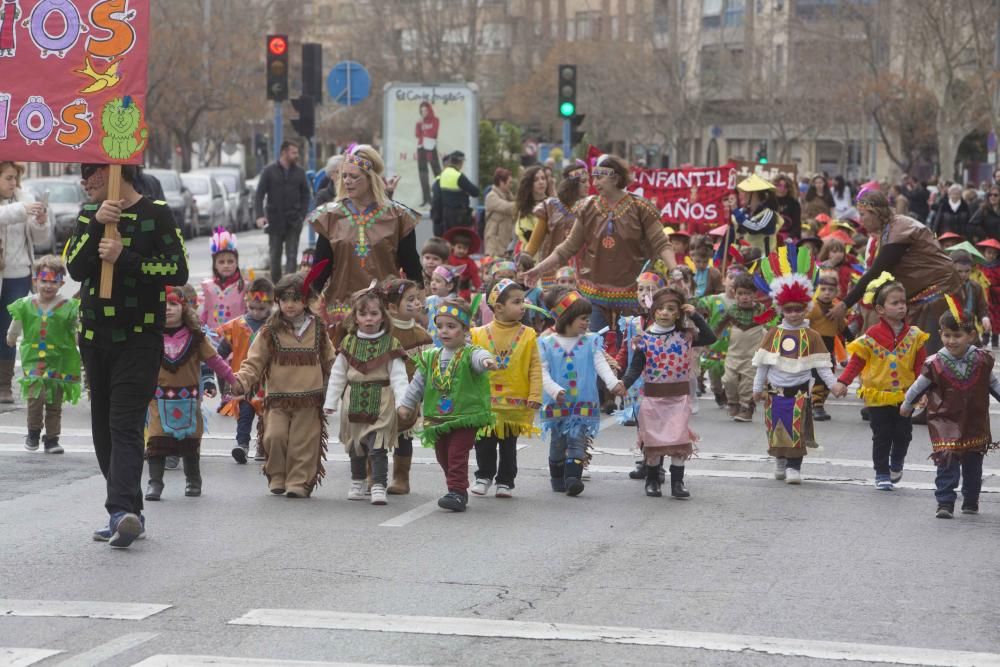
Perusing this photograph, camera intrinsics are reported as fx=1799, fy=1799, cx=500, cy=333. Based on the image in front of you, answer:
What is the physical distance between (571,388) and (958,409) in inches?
90.5

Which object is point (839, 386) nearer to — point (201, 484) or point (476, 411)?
point (476, 411)

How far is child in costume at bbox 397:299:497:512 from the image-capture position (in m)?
10.3

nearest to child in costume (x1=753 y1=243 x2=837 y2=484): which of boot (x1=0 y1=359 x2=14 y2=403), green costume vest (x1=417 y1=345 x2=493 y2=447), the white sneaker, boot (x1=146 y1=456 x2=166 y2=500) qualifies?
green costume vest (x1=417 y1=345 x2=493 y2=447)

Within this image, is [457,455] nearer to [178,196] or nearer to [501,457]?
[501,457]

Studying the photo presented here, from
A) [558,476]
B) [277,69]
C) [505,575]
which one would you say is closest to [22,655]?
[505,575]

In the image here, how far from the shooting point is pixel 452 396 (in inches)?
407

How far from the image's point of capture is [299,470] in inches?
416

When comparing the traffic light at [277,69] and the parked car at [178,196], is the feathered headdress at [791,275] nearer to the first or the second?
the traffic light at [277,69]

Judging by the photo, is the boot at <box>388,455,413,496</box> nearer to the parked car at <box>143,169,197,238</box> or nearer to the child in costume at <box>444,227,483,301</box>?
the child in costume at <box>444,227,483,301</box>

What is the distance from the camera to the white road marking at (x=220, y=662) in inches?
254

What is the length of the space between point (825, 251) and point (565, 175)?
3.01 metres

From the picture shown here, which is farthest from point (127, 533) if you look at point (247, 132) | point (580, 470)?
point (247, 132)

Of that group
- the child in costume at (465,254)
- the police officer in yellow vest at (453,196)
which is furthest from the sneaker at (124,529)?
the police officer in yellow vest at (453,196)

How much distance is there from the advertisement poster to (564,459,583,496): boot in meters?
17.4
